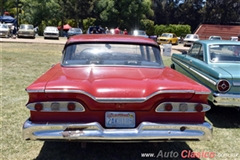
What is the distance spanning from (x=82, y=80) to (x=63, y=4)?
41.5 metres

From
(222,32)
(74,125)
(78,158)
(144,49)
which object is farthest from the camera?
(222,32)

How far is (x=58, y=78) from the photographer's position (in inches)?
128

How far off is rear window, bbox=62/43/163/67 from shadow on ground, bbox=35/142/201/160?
1170 millimetres

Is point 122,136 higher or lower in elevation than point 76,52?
lower

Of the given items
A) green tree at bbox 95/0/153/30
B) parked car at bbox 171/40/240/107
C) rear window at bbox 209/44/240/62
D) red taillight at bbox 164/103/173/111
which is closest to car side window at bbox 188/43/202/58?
parked car at bbox 171/40/240/107

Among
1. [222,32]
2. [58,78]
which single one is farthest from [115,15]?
[58,78]

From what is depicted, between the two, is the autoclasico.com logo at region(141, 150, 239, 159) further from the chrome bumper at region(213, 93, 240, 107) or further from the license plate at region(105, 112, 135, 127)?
the chrome bumper at region(213, 93, 240, 107)

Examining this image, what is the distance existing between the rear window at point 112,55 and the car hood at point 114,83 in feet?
1.28

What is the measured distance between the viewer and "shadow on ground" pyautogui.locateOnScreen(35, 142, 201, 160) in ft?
11.6

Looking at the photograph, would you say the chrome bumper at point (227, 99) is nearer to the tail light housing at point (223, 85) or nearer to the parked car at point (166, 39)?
the tail light housing at point (223, 85)

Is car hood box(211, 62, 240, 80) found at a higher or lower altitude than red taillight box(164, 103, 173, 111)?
higher

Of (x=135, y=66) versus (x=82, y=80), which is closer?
(x=82, y=80)

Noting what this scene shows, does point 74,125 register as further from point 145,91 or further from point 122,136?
point 145,91

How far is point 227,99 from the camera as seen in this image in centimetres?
468
